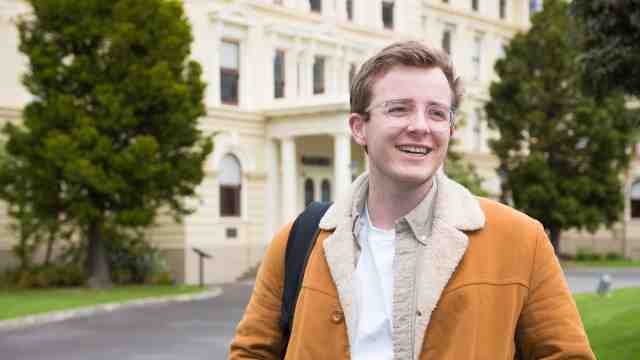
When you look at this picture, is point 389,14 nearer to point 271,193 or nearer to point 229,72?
point 229,72

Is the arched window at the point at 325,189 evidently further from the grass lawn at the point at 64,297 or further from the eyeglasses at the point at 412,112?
the eyeglasses at the point at 412,112

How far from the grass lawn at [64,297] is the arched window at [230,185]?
5161mm

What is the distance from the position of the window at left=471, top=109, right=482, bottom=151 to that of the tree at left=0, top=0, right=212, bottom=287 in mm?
21706

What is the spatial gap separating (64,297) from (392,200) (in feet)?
75.3

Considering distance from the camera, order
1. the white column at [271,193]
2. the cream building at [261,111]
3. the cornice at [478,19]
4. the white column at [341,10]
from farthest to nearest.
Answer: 1. the cornice at [478,19]
2. the white column at [341,10]
3. the white column at [271,193]
4. the cream building at [261,111]

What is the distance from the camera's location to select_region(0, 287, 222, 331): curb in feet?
64.6

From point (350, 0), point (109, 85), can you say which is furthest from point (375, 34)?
point (109, 85)

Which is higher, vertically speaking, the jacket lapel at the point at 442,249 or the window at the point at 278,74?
the window at the point at 278,74

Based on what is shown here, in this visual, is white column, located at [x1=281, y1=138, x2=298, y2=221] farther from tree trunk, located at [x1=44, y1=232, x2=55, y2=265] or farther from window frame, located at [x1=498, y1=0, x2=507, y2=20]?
window frame, located at [x1=498, y1=0, x2=507, y2=20]

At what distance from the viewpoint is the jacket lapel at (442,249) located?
2.86 metres

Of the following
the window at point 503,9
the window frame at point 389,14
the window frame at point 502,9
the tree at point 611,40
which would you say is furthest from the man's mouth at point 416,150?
the window at point 503,9

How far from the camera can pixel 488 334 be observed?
2.86 meters

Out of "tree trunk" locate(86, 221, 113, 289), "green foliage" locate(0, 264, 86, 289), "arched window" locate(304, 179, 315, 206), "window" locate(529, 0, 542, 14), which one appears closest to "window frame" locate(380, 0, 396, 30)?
"arched window" locate(304, 179, 315, 206)

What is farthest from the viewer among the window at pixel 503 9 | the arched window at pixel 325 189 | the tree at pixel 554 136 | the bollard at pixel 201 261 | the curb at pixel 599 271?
the window at pixel 503 9
